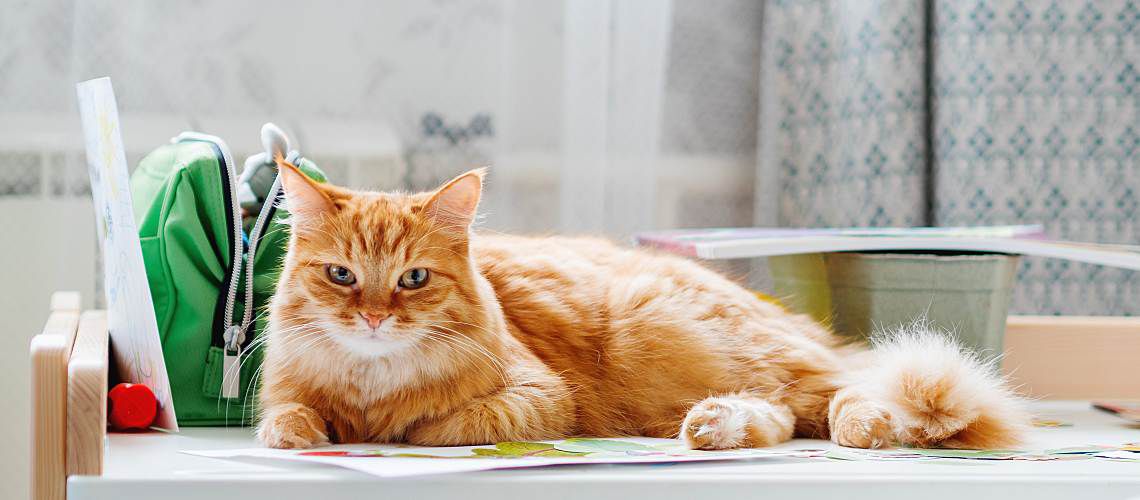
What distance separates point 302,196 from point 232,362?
19 centimetres

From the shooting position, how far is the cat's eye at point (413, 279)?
34.1 inches

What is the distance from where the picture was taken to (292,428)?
804mm

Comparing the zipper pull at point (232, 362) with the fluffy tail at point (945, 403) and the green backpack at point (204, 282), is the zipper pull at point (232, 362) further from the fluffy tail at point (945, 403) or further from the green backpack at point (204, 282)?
the fluffy tail at point (945, 403)

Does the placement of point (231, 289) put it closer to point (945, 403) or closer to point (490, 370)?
point (490, 370)

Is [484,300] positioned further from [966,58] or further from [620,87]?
[966,58]

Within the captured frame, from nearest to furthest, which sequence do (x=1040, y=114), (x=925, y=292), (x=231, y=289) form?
(x=231, y=289) → (x=925, y=292) → (x=1040, y=114)

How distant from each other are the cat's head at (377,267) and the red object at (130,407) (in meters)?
0.13

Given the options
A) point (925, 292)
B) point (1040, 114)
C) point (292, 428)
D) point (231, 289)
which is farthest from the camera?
point (1040, 114)

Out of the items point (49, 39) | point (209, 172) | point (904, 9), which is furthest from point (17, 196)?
point (904, 9)

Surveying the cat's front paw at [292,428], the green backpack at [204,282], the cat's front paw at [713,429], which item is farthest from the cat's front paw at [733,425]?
the green backpack at [204,282]

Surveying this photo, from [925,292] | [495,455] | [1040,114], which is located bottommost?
[495,455]

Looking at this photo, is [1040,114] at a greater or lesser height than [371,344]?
greater

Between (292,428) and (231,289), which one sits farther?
(231,289)

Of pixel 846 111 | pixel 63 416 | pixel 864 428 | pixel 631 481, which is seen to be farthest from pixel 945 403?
pixel 846 111
